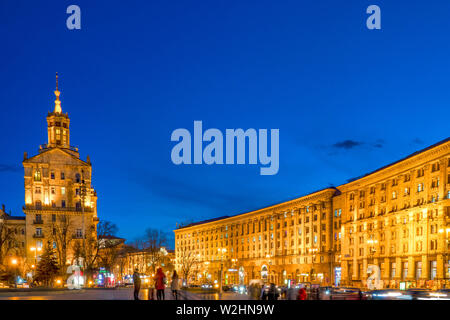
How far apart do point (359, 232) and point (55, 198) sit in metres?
65.7

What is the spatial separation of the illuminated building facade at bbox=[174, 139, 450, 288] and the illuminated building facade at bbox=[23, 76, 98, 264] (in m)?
33.0

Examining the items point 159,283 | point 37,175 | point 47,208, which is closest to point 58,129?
point 37,175

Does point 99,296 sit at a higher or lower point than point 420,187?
lower

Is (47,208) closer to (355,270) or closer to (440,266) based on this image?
(355,270)

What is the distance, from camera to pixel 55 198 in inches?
4651

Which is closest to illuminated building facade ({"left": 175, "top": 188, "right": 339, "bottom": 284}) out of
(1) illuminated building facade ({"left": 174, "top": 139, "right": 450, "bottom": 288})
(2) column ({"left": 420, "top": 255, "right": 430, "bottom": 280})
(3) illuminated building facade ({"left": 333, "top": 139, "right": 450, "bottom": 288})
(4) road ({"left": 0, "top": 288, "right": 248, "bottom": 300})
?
(1) illuminated building facade ({"left": 174, "top": 139, "right": 450, "bottom": 288})

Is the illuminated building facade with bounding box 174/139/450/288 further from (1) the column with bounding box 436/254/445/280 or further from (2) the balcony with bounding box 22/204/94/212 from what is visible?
(2) the balcony with bounding box 22/204/94/212

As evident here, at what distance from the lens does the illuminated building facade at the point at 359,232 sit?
3221 inches
